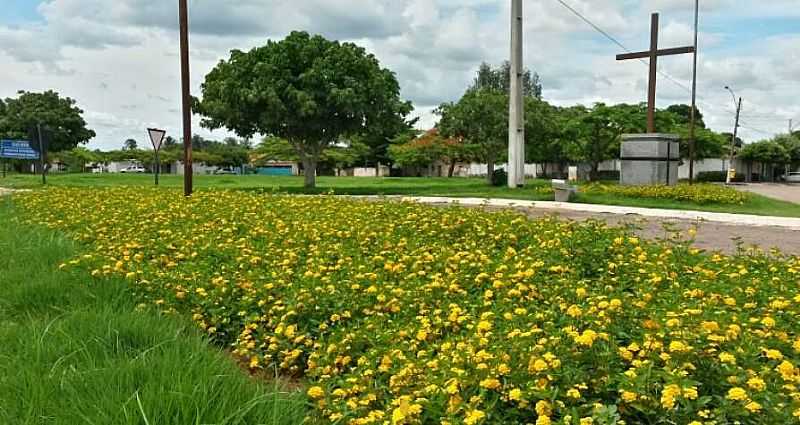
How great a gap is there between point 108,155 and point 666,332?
8239 cm

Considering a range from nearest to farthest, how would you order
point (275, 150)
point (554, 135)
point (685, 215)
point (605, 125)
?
point (685, 215), point (554, 135), point (605, 125), point (275, 150)

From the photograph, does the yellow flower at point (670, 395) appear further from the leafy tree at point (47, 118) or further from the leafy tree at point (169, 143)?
the leafy tree at point (169, 143)

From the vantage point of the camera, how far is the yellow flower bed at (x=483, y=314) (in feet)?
9.06

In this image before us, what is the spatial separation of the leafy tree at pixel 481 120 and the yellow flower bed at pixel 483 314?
74.7ft

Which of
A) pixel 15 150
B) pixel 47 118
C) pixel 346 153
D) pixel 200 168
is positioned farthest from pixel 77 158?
pixel 346 153

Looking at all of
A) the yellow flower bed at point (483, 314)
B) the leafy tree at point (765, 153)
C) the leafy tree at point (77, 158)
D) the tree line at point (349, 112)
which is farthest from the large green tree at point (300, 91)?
the leafy tree at point (77, 158)

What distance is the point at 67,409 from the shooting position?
118 inches

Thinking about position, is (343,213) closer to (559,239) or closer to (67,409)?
(559,239)

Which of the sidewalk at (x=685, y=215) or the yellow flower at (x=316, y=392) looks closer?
the yellow flower at (x=316, y=392)

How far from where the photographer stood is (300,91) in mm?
23484

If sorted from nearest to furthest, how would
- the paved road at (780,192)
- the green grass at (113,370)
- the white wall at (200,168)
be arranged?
the green grass at (113,370)
the paved road at (780,192)
the white wall at (200,168)

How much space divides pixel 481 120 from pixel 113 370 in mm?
28155

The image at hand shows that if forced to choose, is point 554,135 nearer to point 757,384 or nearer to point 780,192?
point 780,192

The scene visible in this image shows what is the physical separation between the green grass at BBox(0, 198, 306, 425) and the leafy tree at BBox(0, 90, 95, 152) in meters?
60.3
